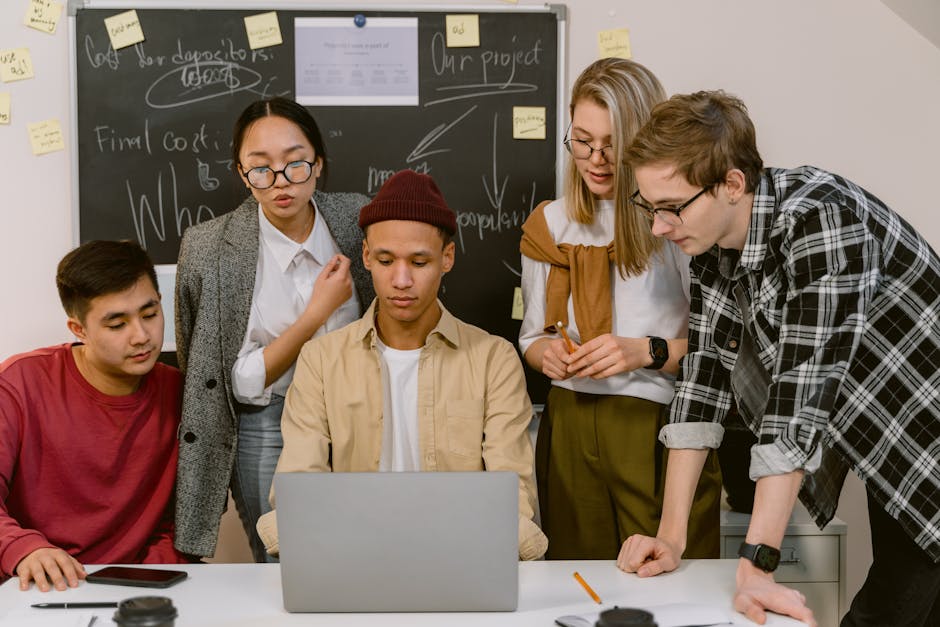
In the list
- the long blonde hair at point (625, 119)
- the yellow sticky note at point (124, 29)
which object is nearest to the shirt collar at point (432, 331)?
the long blonde hair at point (625, 119)

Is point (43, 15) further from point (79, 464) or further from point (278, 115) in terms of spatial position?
point (79, 464)

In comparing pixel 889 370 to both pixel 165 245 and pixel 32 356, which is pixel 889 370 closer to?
pixel 32 356

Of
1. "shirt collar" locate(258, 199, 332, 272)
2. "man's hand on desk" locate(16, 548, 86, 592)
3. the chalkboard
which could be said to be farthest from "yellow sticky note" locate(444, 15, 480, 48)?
"man's hand on desk" locate(16, 548, 86, 592)

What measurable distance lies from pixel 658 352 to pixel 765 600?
0.74 metres

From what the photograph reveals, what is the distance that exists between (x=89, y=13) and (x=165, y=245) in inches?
27.2

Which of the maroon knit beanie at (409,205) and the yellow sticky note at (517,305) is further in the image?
the yellow sticky note at (517,305)

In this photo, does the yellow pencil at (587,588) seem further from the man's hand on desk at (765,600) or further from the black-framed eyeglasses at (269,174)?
the black-framed eyeglasses at (269,174)

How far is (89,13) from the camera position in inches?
106

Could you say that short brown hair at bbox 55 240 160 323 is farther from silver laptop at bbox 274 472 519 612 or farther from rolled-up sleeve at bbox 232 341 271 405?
silver laptop at bbox 274 472 519 612

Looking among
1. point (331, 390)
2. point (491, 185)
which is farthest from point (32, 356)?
point (491, 185)

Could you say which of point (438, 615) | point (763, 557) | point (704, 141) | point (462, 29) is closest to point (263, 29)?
point (462, 29)

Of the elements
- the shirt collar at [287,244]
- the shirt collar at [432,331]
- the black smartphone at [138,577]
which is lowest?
the black smartphone at [138,577]

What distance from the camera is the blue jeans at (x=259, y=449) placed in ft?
7.40

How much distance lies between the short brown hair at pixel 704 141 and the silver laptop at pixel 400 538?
1.97ft
